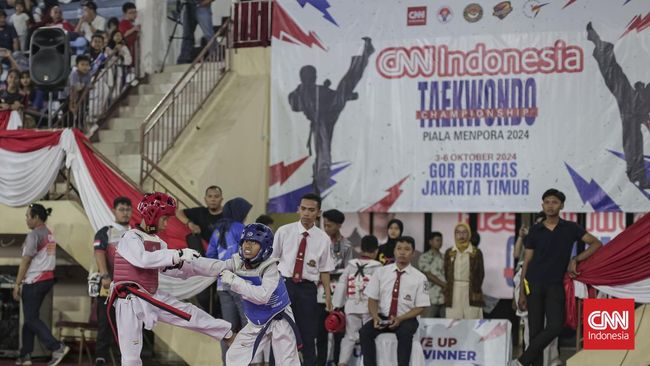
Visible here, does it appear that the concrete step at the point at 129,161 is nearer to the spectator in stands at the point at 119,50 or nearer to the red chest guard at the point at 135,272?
the spectator in stands at the point at 119,50

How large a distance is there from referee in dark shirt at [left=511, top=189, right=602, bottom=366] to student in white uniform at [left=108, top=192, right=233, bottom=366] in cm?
404

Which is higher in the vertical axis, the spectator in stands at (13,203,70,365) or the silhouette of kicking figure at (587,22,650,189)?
the silhouette of kicking figure at (587,22,650,189)

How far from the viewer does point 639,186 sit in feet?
51.7

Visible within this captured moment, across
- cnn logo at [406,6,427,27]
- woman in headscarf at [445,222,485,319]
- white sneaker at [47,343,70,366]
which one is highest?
cnn logo at [406,6,427,27]

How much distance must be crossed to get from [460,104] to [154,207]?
267 inches

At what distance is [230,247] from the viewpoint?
13180 millimetres

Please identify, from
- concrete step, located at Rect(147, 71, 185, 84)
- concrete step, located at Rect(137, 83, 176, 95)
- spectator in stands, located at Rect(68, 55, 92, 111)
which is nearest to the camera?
spectator in stands, located at Rect(68, 55, 92, 111)

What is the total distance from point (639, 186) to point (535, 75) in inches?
80.1

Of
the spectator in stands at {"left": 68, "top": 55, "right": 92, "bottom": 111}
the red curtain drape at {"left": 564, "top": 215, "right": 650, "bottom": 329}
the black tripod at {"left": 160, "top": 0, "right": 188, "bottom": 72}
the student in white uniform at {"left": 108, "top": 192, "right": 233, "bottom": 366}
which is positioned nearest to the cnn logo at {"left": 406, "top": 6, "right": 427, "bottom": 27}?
the black tripod at {"left": 160, "top": 0, "right": 188, "bottom": 72}

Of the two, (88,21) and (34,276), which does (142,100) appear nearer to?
(88,21)

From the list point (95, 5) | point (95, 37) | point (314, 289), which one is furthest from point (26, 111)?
point (314, 289)

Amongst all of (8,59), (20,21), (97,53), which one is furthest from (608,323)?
(20,21)

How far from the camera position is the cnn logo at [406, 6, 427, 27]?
672 inches

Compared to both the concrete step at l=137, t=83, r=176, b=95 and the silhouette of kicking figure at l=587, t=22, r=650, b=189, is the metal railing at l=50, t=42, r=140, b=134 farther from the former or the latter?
the silhouette of kicking figure at l=587, t=22, r=650, b=189
